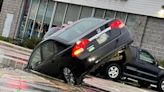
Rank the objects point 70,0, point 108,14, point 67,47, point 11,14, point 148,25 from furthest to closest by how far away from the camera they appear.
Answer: point 11,14
point 70,0
point 108,14
point 148,25
point 67,47

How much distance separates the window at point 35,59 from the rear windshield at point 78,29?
2.58ft

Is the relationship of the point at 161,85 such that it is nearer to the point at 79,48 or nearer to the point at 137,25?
the point at 79,48

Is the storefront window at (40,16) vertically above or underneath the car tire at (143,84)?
above

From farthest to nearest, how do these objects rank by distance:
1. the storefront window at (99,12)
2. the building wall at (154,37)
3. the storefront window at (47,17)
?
the storefront window at (47,17), the storefront window at (99,12), the building wall at (154,37)

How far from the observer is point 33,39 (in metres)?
33.8

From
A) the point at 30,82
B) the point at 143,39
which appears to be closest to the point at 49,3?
the point at 143,39

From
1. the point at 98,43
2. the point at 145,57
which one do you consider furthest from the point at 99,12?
the point at 98,43

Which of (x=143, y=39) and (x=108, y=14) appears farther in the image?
(x=108, y=14)

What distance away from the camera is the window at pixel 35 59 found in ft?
46.3

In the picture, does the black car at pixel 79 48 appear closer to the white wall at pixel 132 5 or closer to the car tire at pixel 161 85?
the car tire at pixel 161 85

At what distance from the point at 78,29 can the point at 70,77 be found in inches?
52.4

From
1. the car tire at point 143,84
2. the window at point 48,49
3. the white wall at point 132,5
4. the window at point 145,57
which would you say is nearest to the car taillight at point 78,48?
the window at point 48,49

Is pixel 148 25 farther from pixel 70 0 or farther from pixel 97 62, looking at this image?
pixel 97 62

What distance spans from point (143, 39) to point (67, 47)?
17.1m
